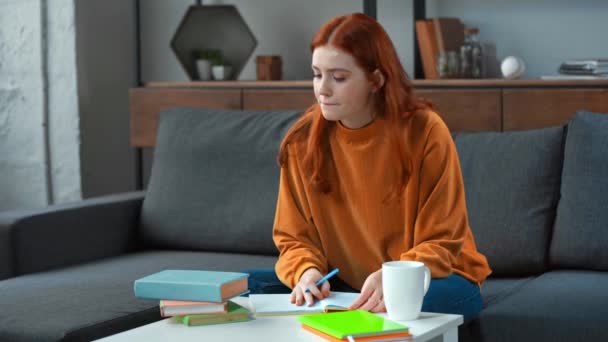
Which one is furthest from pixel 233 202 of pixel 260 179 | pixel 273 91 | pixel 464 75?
pixel 464 75

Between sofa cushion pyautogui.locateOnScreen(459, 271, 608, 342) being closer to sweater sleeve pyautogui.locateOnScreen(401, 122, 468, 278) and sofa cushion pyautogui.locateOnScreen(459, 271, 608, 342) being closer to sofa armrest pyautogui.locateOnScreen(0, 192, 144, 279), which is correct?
sweater sleeve pyautogui.locateOnScreen(401, 122, 468, 278)

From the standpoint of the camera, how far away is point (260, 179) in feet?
9.18

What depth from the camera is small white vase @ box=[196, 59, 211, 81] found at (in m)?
3.59

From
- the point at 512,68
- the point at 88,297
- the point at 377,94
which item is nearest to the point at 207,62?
the point at 512,68

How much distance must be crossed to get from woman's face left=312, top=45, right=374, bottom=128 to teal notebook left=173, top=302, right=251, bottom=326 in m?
0.48

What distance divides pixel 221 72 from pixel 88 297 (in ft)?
4.93

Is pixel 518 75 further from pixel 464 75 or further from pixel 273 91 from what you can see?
pixel 273 91

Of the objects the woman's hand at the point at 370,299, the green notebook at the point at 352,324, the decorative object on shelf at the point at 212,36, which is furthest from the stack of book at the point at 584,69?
the green notebook at the point at 352,324

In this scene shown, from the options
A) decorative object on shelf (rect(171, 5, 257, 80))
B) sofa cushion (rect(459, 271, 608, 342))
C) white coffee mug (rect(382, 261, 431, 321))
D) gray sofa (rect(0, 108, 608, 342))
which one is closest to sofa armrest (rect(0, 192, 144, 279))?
gray sofa (rect(0, 108, 608, 342))

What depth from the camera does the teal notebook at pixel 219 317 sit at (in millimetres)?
1632

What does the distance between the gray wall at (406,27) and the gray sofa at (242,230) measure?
0.68 metres

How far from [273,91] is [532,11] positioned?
920 mm

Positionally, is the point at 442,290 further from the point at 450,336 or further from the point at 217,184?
the point at 217,184

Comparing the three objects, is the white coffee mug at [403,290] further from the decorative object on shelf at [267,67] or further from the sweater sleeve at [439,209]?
the decorative object on shelf at [267,67]
